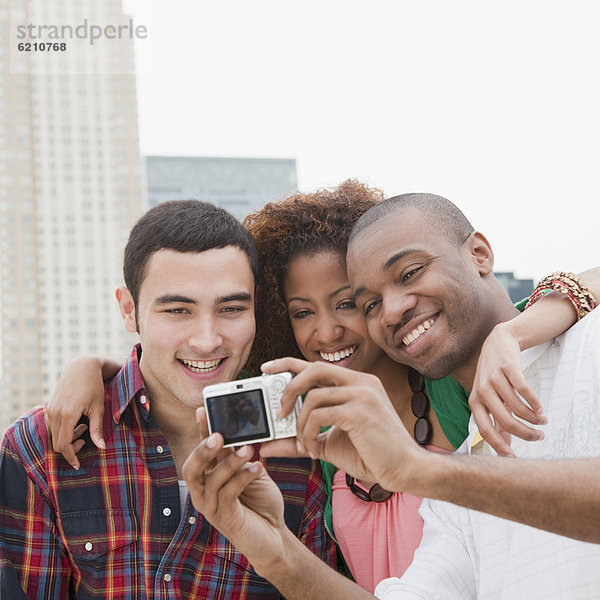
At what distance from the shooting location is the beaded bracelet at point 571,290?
288 cm

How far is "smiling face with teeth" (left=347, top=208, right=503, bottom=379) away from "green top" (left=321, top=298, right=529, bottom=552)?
0.13 metres

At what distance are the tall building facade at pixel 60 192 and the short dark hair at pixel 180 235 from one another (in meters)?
90.7

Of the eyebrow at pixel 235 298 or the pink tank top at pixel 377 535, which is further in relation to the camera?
the eyebrow at pixel 235 298

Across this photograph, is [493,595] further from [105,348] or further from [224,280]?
[105,348]

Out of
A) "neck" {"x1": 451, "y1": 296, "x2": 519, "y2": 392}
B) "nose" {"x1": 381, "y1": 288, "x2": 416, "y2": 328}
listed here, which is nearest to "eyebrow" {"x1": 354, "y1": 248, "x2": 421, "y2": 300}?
"nose" {"x1": 381, "y1": 288, "x2": 416, "y2": 328}

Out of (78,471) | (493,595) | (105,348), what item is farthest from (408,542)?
(105,348)

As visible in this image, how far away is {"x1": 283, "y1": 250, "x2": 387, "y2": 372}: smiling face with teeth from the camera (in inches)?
144

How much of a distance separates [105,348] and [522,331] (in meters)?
96.1

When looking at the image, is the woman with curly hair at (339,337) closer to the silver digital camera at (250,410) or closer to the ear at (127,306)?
the ear at (127,306)

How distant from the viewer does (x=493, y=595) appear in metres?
2.71

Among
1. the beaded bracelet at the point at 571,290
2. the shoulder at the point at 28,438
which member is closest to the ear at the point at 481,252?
the beaded bracelet at the point at 571,290

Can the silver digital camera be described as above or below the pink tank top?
above

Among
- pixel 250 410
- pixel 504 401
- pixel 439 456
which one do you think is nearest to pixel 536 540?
pixel 504 401

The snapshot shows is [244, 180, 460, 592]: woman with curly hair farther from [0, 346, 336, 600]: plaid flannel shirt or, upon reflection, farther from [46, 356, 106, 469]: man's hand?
[46, 356, 106, 469]: man's hand
